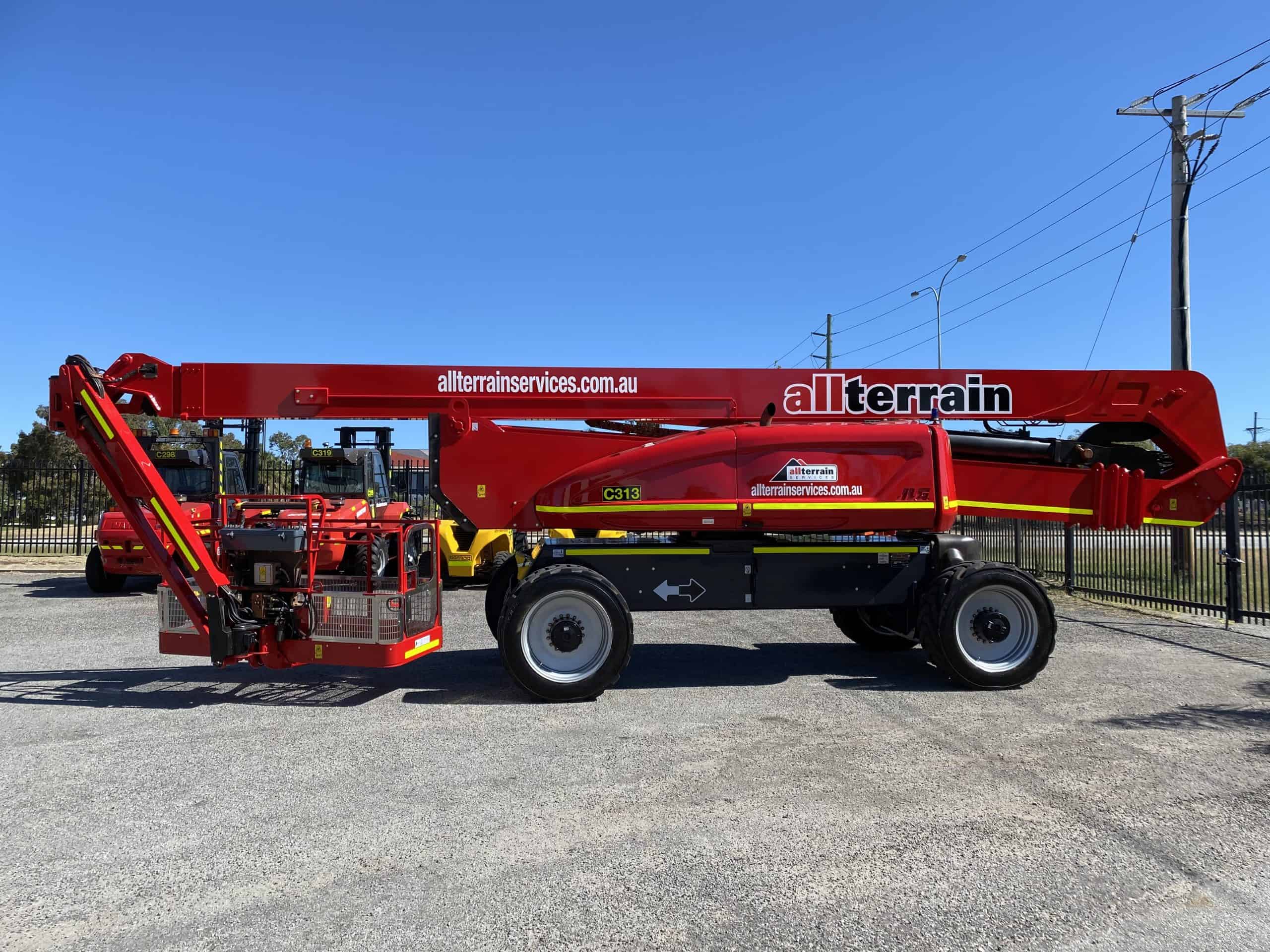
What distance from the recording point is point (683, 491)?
23.1 feet

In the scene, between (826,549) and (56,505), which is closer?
(826,549)

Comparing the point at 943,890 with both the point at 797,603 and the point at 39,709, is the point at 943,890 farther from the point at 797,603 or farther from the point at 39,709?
the point at 39,709

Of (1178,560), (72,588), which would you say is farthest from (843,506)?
(72,588)

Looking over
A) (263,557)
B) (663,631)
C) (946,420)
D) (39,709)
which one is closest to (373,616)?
(263,557)

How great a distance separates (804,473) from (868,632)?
270 cm

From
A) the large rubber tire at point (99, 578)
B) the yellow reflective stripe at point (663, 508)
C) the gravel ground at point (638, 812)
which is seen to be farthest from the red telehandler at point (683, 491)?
the large rubber tire at point (99, 578)

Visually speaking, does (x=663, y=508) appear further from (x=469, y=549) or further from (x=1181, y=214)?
(x=1181, y=214)

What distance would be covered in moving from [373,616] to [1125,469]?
700 cm

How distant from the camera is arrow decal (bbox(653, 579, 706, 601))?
7098 mm

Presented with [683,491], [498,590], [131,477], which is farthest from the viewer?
[498,590]

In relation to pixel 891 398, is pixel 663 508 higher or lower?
lower

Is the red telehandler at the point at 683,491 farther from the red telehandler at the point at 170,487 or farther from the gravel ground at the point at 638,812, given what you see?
the red telehandler at the point at 170,487

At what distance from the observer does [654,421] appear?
779 cm

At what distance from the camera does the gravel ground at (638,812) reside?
3303 mm
